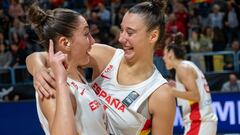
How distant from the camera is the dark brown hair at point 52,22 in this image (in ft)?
9.01

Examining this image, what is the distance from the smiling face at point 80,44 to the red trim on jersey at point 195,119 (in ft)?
11.3

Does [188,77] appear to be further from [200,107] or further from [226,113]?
[226,113]

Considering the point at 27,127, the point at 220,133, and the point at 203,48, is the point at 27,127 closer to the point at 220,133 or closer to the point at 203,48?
the point at 220,133

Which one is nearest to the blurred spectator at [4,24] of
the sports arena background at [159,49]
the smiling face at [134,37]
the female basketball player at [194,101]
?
the sports arena background at [159,49]

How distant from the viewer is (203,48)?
11.4 m

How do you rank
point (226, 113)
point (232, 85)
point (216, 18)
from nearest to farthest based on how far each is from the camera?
point (226, 113) < point (232, 85) < point (216, 18)

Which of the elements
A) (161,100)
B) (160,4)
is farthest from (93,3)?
(161,100)

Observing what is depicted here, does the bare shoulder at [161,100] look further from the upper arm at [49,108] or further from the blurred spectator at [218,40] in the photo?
the blurred spectator at [218,40]

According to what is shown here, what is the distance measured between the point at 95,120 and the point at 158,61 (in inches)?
289

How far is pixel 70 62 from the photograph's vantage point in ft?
9.19

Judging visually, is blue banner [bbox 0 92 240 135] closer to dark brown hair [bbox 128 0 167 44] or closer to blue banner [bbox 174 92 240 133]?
blue banner [bbox 174 92 240 133]

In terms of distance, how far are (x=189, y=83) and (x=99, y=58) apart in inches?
110

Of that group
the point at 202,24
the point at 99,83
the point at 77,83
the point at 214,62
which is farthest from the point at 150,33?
the point at 202,24

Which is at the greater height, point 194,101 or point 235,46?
point 194,101
